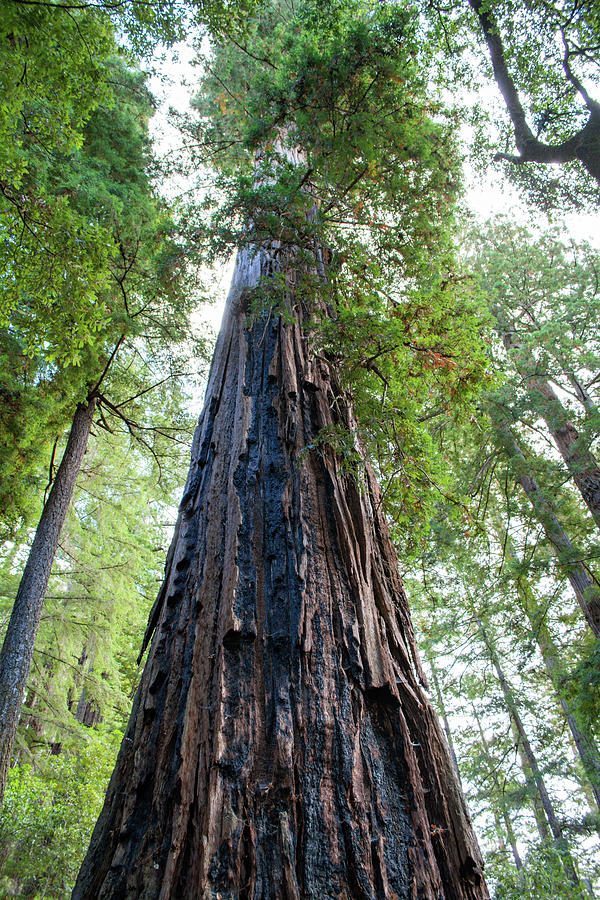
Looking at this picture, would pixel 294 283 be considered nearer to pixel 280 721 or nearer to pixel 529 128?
pixel 280 721

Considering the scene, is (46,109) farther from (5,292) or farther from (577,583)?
(577,583)

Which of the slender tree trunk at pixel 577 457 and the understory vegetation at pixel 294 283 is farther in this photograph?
the slender tree trunk at pixel 577 457

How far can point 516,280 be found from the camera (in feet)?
30.8

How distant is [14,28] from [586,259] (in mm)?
9646

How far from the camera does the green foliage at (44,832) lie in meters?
6.25

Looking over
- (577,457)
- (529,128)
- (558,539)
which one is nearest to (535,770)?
(558,539)

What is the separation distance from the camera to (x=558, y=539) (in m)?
7.05

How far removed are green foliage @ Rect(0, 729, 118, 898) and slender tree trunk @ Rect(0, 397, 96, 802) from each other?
2803 millimetres

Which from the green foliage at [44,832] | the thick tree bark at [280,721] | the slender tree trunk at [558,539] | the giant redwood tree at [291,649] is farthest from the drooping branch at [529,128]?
the green foliage at [44,832]

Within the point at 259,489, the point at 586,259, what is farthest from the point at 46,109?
the point at 586,259

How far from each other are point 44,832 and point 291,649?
7.63m

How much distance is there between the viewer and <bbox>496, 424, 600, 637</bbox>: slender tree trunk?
6.25 metres

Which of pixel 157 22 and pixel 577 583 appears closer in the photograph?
pixel 157 22

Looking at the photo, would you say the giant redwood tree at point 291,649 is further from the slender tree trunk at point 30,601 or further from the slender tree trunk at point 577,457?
the slender tree trunk at point 577,457
